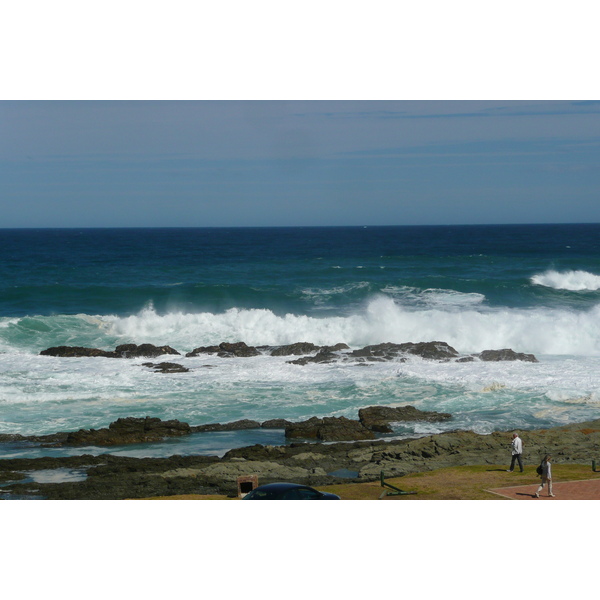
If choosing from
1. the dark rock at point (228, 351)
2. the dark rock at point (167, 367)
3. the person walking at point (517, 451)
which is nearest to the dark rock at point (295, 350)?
the dark rock at point (228, 351)

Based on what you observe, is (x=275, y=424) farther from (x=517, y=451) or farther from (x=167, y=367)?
(x=167, y=367)

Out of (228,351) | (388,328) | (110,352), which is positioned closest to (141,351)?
(110,352)

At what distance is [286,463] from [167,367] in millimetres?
13185

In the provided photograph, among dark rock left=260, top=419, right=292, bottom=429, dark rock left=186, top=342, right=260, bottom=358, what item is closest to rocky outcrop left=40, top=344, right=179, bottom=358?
dark rock left=186, top=342, right=260, bottom=358

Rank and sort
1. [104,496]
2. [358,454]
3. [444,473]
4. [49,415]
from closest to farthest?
[104,496], [444,473], [358,454], [49,415]

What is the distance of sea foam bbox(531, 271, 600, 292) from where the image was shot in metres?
54.8

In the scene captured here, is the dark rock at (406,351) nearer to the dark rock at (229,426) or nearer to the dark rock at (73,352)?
the dark rock at (229,426)

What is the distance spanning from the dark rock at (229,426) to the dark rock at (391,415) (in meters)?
3.53

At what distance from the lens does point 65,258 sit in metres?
80.4

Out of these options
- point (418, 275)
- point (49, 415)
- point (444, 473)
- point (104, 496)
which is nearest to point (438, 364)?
point (444, 473)

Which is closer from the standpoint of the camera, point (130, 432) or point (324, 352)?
point (130, 432)

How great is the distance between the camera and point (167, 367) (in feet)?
103

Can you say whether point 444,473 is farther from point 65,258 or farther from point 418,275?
point 65,258

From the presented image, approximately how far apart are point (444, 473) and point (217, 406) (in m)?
10.0
